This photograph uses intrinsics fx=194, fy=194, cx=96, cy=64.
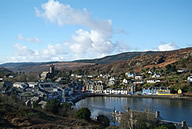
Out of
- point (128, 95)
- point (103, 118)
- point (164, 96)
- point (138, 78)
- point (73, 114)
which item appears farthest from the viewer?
point (138, 78)

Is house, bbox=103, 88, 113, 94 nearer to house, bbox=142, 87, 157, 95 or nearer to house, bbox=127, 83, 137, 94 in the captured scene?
house, bbox=127, 83, 137, 94

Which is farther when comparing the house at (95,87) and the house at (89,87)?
the house at (89,87)

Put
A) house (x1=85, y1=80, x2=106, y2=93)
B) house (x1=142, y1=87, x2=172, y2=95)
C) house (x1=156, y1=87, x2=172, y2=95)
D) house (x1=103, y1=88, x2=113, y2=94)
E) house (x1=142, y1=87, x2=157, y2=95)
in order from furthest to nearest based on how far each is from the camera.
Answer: house (x1=85, y1=80, x2=106, y2=93) → house (x1=103, y1=88, x2=113, y2=94) → house (x1=142, y1=87, x2=157, y2=95) → house (x1=142, y1=87, x2=172, y2=95) → house (x1=156, y1=87, x2=172, y2=95)

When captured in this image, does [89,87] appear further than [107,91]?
Yes

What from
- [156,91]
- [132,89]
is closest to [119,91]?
[132,89]

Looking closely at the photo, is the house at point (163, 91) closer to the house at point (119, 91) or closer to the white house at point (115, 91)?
the white house at point (115, 91)

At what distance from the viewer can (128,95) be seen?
116 feet

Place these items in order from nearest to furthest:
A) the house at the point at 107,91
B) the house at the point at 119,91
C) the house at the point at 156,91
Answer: the house at the point at 156,91
the house at the point at 119,91
the house at the point at 107,91

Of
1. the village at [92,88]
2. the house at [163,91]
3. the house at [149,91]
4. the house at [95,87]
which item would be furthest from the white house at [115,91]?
the house at [163,91]

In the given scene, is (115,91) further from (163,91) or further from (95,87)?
(163,91)

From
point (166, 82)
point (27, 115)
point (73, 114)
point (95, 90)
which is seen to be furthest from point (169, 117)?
point (95, 90)

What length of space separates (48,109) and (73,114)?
207 cm

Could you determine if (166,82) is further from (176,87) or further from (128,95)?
(128,95)

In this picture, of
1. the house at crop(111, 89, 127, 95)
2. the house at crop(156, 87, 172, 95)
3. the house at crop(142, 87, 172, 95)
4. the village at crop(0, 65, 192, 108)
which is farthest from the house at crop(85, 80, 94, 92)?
the house at crop(156, 87, 172, 95)
